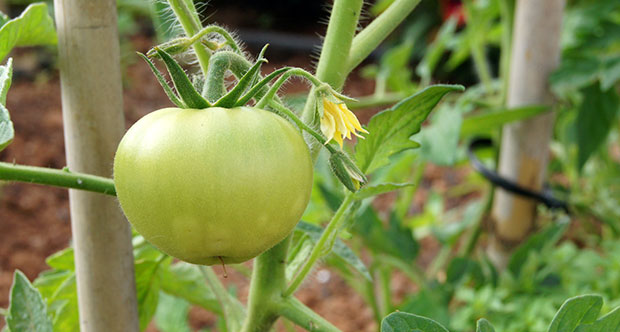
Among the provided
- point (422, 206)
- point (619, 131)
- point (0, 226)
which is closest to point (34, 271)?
point (0, 226)

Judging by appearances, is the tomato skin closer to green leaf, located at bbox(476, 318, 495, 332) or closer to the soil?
green leaf, located at bbox(476, 318, 495, 332)

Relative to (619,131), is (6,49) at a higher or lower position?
higher

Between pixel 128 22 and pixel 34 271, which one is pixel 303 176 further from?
pixel 128 22

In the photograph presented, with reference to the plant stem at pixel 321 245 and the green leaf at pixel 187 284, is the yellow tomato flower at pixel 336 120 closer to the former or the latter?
the plant stem at pixel 321 245

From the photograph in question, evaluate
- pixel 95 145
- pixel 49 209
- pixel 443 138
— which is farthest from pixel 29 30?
pixel 49 209

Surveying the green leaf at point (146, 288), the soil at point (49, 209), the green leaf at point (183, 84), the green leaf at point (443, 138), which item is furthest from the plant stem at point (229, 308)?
Result: the soil at point (49, 209)
